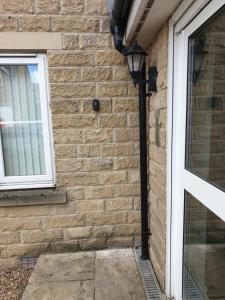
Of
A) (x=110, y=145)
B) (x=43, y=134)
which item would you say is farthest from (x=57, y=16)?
(x=110, y=145)

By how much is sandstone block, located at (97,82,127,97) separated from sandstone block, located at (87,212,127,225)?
1278mm

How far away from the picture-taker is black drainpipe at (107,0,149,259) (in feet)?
5.90

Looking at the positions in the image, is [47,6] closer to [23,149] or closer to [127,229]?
[23,149]

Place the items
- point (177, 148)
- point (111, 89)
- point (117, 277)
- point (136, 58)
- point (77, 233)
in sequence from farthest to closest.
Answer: point (77, 233) < point (111, 89) < point (117, 277) < point (136, 58) < point (177, 148)

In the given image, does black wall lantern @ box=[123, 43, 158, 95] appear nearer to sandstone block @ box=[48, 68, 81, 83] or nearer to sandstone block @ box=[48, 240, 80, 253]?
sandstone block @ box=[48, 68, 81, 83]

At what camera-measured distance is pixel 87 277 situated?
2.23 meters

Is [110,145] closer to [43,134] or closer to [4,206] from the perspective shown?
[43,134]

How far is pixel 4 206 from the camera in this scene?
2.49m

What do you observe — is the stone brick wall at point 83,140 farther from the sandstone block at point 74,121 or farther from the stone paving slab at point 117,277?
the stone paving slab at point 117,277

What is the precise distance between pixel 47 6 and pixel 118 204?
2.09 metres

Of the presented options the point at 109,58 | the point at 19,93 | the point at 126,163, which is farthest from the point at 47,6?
the point at 126,163

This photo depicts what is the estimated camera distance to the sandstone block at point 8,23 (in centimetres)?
221

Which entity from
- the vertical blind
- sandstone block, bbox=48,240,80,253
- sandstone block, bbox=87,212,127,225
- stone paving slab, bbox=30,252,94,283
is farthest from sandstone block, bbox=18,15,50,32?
stone paving slab, bbox=30,252,94,283

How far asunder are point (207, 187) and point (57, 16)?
2.03 m
